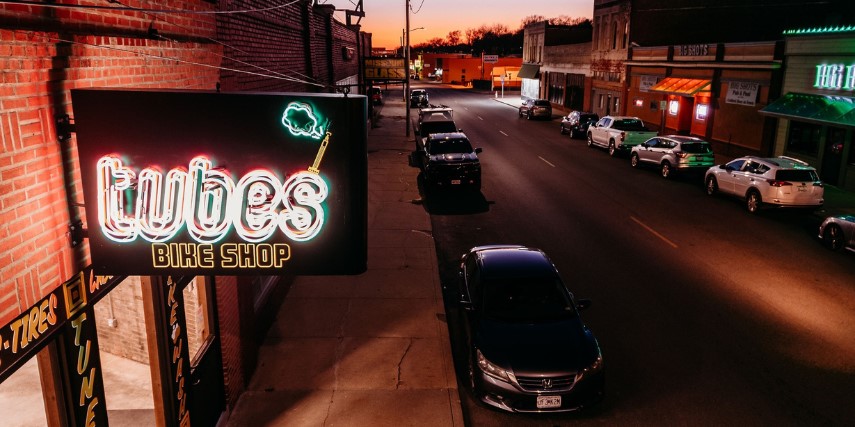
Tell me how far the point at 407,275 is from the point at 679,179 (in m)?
15.7

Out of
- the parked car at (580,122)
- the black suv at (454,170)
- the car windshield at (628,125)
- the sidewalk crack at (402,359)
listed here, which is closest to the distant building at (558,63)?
the parked car at (580,122)

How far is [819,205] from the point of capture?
17375mm

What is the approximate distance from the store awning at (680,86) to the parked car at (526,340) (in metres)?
25.6

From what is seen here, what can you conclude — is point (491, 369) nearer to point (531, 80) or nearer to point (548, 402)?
point (548, 402)

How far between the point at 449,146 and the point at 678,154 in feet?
30.3

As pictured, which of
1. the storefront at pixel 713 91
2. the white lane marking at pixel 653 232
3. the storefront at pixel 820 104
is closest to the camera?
the white lane marking at pixel 653 232

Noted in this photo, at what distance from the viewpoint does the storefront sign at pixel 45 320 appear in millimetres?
3490

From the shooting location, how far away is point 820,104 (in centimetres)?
2242

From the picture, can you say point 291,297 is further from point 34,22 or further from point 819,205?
point 819,205

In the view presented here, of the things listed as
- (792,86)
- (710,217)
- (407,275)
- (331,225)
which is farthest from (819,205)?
(331,225)

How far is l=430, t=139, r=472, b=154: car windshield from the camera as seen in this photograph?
21.6 meters

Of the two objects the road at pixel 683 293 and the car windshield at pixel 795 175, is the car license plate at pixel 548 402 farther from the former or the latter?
the car windshield at pixel 795 175

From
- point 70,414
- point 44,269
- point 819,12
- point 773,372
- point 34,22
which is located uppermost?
point 819,12

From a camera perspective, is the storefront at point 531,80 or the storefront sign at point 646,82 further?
the storefront at point 531,80
